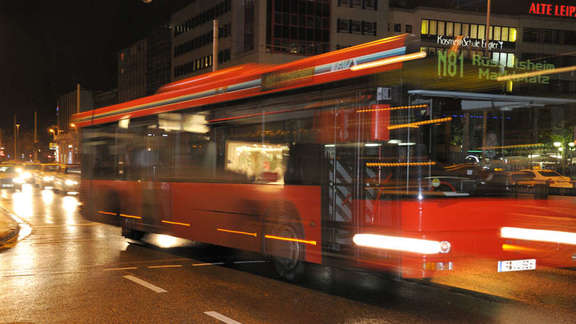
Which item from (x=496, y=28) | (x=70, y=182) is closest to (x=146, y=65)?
(x=496, y=28)

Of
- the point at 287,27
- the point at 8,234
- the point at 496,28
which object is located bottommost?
the point at 8,234

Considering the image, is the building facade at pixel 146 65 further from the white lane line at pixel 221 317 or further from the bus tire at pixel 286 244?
the white lane line at pixel 221 317

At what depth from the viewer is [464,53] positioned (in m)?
7.05

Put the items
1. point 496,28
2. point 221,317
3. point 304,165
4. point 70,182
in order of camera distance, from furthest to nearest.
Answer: point 496,28 → point 70,182 → point 304,165 → point 221,317

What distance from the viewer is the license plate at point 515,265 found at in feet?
23.7

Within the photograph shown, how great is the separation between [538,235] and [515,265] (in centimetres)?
64

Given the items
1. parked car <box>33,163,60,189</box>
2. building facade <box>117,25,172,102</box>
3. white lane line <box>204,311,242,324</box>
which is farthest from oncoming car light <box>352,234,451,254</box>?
building facade <box>117,25,172,102</box>

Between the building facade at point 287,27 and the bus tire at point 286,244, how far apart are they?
48.1 m

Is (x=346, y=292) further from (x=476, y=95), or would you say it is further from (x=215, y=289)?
(x=476, y=95)

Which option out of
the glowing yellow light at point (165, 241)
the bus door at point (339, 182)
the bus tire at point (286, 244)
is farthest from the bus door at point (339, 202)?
the glowing yellow light at point (165, 241)

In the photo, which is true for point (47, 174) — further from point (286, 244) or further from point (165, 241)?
point (286, 244)

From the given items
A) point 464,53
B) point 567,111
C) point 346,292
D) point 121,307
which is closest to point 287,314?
point 346,292

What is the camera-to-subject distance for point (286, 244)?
8.88 m

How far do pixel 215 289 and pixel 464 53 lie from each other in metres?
4.75
